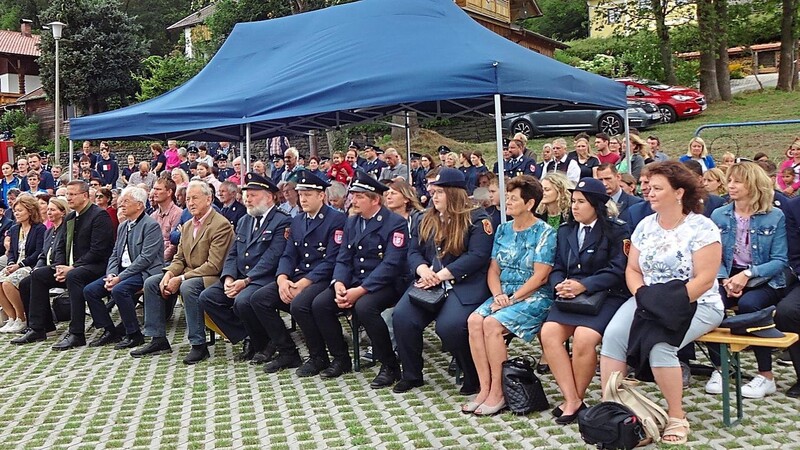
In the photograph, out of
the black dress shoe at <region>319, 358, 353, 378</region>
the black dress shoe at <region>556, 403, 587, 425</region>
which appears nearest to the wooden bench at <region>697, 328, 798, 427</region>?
the black dress shoe at <region>556, 403, 587, 425</region>

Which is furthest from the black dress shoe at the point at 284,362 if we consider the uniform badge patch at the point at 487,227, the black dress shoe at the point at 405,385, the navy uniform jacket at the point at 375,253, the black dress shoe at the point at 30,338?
the black dress shoe at the point at 30,338

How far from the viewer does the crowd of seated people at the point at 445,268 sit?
4.44 meters

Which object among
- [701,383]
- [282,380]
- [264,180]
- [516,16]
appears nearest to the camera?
[701,383]

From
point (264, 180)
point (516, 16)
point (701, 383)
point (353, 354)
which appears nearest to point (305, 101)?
point (264, 180)

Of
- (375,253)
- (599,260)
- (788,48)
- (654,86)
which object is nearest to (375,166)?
(375,253)

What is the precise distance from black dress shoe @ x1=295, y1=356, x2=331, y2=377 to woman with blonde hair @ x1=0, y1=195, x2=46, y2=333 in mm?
4007

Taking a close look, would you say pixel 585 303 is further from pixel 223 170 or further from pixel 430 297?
pixel 223 170

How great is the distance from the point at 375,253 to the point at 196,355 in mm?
2070

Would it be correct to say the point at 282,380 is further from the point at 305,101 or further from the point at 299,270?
the point at 305,101

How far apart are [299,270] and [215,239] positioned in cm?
112

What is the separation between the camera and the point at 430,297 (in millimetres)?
5426

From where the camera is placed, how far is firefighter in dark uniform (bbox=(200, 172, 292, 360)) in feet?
22.0

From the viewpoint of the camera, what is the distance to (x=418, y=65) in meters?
7.35

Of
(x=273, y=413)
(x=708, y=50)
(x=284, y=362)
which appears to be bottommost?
(x=273, y=413)
